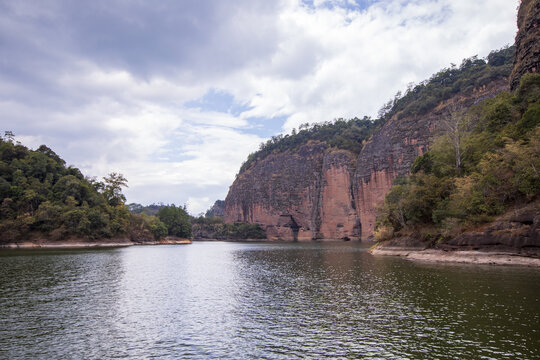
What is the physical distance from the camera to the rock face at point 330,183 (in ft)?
329

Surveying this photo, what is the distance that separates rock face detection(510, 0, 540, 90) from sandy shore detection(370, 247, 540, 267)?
25019mm

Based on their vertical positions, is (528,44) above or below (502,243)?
above

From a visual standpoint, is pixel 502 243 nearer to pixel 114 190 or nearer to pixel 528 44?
pixel 528 44

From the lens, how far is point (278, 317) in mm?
15711

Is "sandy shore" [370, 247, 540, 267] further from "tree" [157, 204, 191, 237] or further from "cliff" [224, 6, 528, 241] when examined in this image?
"tree" [157, 204, 191, 237]

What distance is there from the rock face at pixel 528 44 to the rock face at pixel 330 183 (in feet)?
141

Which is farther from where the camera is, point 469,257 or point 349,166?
point 349,166

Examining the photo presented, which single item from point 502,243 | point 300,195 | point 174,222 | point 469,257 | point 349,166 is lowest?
point 469,257

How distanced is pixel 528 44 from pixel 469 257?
29.9 m

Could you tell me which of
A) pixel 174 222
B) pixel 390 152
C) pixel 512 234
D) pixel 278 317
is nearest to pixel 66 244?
pixel 174 222

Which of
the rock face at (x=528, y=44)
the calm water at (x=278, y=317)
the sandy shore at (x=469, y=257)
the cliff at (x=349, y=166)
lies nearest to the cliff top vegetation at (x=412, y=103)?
the cliff at (x=349, y=166)

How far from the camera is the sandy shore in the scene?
97.0ft

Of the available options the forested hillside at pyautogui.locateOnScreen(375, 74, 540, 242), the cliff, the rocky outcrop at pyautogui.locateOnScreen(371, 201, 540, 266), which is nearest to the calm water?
the rocky outcrop at pyautogui.locateOnScreen(371, 201, 540, 266)

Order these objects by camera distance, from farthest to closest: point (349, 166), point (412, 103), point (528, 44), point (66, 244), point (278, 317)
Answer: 1. point (349, 166)
2. point (412, 103)
3. point (66, 244)
4. point (528, 44)
5. point (278, 317)
